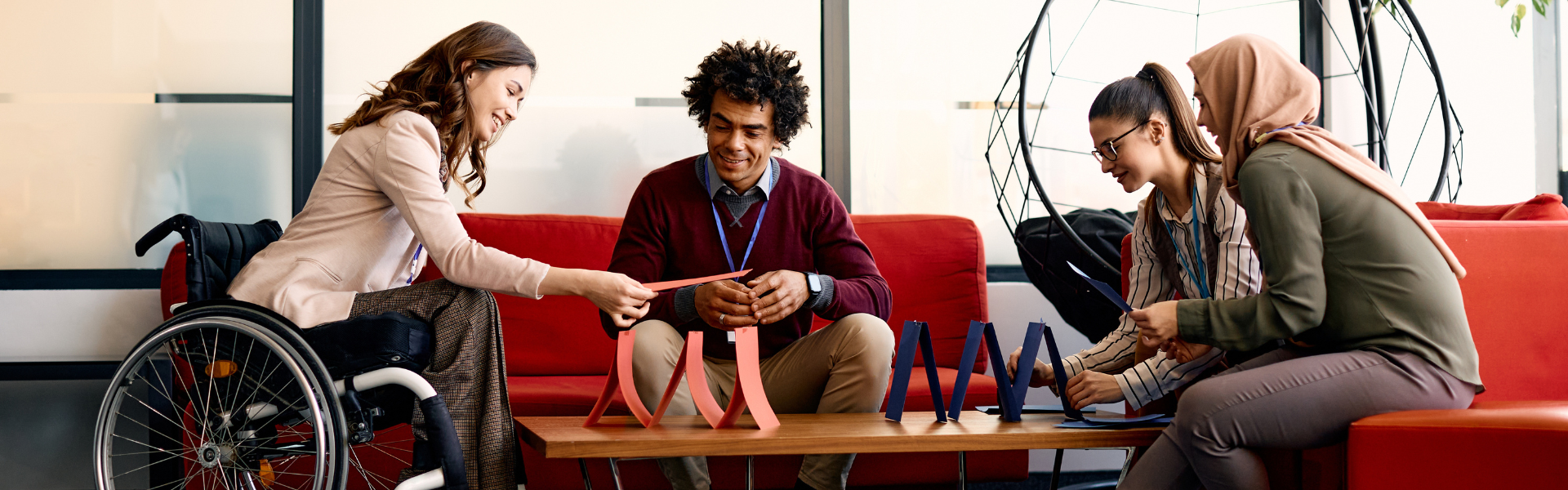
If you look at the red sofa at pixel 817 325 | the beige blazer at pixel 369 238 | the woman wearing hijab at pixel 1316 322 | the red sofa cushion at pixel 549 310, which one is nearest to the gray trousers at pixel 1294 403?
the woman wearing hijab at pixel 1316 322

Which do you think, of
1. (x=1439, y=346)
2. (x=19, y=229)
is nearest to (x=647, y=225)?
(x=1439, y=346)

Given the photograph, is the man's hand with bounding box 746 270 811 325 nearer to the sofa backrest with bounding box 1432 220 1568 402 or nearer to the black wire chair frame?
the black wire chair frame

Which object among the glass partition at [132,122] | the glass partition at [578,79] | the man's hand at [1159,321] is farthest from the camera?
the glass partition at [578,79]

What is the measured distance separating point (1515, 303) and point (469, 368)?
1.90 metres

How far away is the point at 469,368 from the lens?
1615mm

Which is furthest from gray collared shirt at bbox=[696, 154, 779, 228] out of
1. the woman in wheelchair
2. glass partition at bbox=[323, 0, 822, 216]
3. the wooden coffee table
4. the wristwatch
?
glass partition at bbox=[323, 0, 822, 216]

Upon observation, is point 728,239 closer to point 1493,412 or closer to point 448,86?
point 448,86

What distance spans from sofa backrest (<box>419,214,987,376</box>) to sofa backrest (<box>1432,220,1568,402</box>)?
1109 mm

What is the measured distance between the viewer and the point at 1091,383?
173 cm

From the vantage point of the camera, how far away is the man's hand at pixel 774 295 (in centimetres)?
178

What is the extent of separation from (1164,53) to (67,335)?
344cm

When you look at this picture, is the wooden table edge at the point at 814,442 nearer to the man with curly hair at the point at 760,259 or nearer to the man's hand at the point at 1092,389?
the man's hand at the point at 1092,389

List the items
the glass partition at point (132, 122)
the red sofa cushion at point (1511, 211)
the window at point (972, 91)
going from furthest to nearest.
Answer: the window at point (972, 91)
the glass partition at point (132, 122)
the red sofa cushion at point (1511, 211)

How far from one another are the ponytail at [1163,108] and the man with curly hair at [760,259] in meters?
0.59
